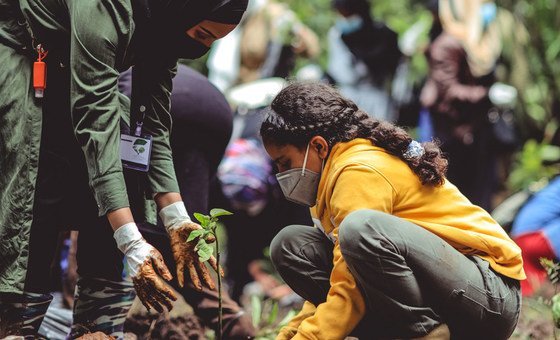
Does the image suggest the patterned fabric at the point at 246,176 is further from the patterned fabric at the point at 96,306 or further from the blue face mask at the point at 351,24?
the patterned fabric at the point at 96,306

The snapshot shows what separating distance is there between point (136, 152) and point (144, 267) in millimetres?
561

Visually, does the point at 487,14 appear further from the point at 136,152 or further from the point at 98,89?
the point at 98,89

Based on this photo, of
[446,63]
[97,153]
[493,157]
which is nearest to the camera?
[97,153]

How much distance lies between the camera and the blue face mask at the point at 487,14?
271 inches

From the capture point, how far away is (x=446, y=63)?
6.57 m

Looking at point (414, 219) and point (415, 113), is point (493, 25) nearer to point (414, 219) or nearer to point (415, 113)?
point (415, 113)

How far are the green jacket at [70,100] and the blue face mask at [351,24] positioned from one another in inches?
147

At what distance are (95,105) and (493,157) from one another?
4.73 meters

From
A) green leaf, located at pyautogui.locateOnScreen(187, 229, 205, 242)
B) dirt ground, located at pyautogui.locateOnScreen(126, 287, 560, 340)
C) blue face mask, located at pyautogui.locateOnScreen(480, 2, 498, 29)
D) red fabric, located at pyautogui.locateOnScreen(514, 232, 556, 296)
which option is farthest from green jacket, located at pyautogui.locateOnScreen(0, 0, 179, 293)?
blue face mask, located at pyautogui.locateOnScreen(480, 2, 498, 29)

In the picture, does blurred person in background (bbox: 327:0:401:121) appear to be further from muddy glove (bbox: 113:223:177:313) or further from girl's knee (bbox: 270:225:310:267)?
muddy glove (bbox: 113:223:177:313)

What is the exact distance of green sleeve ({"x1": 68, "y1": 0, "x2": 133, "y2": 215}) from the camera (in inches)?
109

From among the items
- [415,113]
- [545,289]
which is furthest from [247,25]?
[545,289]

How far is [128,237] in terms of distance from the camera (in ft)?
9.09

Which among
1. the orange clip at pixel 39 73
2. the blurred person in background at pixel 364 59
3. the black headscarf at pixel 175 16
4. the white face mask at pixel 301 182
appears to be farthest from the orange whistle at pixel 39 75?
the blurred person in background at pixel 364 59
